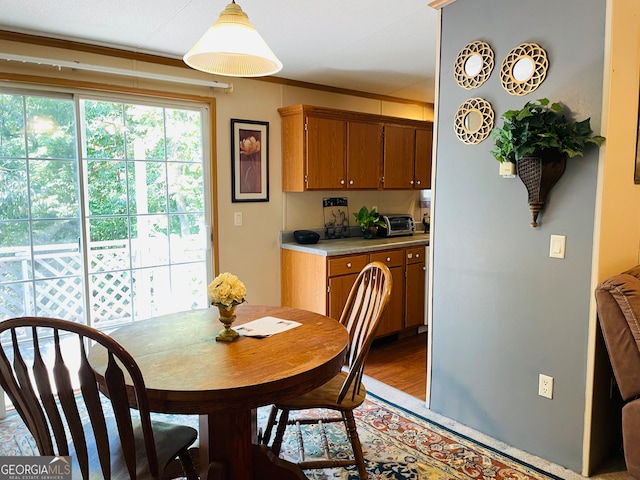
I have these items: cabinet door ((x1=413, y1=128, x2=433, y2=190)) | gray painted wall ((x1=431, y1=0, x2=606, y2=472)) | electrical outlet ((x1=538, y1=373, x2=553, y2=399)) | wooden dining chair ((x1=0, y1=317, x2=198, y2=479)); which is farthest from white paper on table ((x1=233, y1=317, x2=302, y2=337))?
cabinet door ((x1=413, y1=128, x2=433, y2=190))

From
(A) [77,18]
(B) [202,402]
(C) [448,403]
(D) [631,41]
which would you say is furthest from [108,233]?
(D) [631,41]

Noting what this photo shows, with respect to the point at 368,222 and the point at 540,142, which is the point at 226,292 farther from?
the point at 368,222

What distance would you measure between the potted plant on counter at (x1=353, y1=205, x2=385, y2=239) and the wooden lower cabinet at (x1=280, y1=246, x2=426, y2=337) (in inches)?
17.0

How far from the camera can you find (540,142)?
203 centimetres

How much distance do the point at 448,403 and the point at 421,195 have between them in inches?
112

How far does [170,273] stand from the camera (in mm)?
3537

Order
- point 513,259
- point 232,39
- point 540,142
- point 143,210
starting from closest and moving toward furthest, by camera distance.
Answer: point 232,39 → point 540,142 → point 513,259 → point 143,210

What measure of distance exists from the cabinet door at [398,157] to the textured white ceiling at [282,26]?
81cm

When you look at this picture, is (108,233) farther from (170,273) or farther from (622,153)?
(622,153)

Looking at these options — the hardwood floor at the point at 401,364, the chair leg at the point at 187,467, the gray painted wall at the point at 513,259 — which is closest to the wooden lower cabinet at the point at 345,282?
the hardwood floor at the point at 401,364

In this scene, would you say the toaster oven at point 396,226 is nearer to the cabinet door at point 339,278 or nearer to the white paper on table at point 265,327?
the cabinet door at point 339,278

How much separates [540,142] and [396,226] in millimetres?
2560

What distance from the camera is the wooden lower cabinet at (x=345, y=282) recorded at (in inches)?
145

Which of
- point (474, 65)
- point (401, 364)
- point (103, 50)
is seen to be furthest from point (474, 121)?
point (103, 50)
